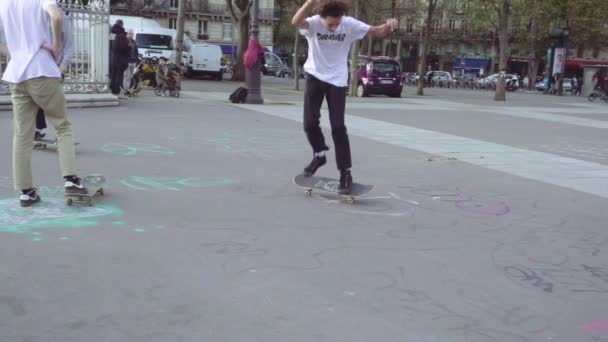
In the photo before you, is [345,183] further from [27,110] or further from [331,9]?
[27,110]

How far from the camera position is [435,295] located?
11.7 ft

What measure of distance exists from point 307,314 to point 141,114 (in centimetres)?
997

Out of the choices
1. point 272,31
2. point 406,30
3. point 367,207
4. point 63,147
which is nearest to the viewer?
point 63,147

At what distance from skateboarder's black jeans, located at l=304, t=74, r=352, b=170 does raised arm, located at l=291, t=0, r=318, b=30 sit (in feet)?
1.53

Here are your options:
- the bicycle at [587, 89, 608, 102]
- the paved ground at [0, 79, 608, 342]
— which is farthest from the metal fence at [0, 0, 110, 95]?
the bicycle at [587, 89, 608, 102]

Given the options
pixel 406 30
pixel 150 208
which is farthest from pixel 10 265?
pixel 406 30

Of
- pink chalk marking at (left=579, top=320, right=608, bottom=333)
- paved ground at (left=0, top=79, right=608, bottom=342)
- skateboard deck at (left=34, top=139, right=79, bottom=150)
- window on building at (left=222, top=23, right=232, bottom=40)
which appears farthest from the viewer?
window on building at (left=222, top=23, right=232, bottom=40)

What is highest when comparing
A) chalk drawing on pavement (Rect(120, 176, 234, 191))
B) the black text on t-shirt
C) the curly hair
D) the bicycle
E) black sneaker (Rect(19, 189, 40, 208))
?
the curly hair

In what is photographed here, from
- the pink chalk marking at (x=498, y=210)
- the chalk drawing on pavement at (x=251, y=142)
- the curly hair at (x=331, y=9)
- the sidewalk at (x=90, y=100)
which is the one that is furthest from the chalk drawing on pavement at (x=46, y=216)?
the sidewalk at (x=90, y=100)

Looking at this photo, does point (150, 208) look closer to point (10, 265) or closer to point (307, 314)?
point (10, 265)

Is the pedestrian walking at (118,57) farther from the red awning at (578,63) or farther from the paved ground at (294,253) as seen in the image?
the red awning at (578,63)

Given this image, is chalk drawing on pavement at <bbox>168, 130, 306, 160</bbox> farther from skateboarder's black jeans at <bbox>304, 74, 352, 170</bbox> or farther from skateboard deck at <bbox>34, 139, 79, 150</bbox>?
skateboarder's black jeans at <bbox>304, 74, 352, 170</bbox>

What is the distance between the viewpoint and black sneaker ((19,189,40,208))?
4.96m

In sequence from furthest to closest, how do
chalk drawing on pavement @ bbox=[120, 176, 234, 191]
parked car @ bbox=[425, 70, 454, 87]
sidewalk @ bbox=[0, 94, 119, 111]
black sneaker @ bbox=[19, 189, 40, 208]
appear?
parked car @ bbox=[425, 70, 454, 87], sidewalk @ bbox=[0, 94, 119, 111], chalk drawing on pavement @ bbox=[120, 176, 234, 191], black sneaker @ bbox=[19, 189, 40, 208]
